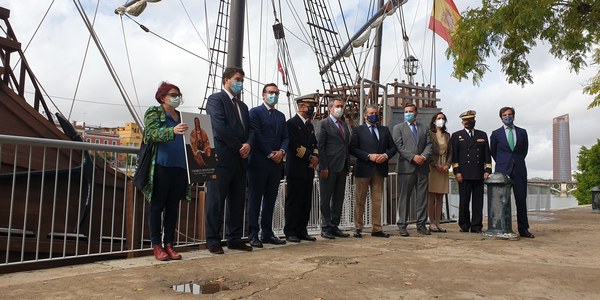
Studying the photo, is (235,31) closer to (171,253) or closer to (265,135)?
(265,135)

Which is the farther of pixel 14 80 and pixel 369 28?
pixel 369 28

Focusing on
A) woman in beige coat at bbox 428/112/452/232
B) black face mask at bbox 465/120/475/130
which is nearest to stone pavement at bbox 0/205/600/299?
woman in beige coat at bbox 428/112/452/232

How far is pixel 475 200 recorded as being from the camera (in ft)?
24.1

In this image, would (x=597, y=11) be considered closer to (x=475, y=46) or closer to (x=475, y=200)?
(x=475, y=46)

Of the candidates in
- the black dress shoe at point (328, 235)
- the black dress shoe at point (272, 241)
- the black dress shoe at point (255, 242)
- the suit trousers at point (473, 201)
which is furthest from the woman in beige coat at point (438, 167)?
the black dress shoe at point (255, 242)

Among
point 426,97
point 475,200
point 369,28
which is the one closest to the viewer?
point 475,200

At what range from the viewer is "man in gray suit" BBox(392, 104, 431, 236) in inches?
270

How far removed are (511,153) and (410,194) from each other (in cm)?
153

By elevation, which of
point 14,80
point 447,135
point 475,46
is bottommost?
point 447,135

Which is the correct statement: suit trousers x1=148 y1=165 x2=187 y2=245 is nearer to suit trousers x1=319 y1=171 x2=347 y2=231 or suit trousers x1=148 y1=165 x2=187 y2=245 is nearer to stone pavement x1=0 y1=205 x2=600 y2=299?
stone pavement x1=0 y1=205 x2=600 y2=299

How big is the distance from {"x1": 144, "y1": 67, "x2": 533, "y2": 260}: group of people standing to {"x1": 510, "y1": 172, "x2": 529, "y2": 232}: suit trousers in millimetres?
15

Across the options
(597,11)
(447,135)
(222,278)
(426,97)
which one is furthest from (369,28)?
(222,278)

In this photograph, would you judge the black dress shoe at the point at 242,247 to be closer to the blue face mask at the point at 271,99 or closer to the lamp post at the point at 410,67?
the blue face mask at the point at 271,99

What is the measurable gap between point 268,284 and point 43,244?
4.84 m
